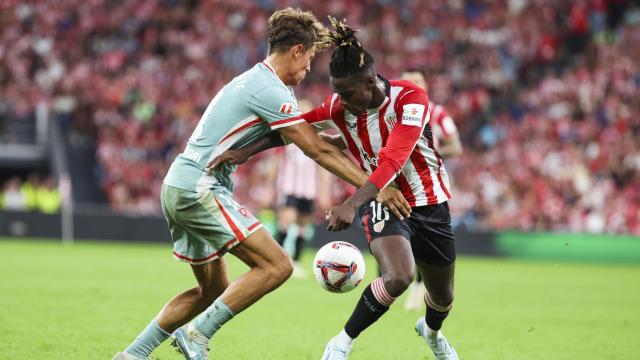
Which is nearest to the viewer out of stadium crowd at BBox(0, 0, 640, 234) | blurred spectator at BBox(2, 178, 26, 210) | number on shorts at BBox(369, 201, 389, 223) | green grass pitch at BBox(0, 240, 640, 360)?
number on shorts at BBox(369, 201, 389, 223)

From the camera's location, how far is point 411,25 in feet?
93.5

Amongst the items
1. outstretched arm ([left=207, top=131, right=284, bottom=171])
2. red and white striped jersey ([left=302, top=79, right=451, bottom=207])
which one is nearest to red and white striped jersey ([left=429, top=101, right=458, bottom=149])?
red and white striped jersey ([left=302, top=79, right=451, bottom=207])

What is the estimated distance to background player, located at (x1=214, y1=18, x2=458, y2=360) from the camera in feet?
20.2

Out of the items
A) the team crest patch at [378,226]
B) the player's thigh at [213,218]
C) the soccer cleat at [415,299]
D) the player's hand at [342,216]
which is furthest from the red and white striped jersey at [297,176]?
the player's hand at [342,216]

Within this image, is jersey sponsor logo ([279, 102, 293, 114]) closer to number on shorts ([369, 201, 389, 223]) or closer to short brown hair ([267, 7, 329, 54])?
short brown hair ([267, 7, 329, 54])

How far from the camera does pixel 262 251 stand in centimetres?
613

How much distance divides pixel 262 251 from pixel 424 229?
1303 mm

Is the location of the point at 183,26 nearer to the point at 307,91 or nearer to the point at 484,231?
Result: the point at 307,91

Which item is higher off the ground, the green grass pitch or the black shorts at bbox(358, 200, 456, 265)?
the black shorts at bbox(358, 200, 456, 265)

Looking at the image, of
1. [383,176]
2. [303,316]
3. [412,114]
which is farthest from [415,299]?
[383,176]

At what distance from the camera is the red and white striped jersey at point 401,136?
20.7 feet

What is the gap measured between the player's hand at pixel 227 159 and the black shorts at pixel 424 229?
1058 mm

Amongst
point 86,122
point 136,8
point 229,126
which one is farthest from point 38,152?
point 229,126

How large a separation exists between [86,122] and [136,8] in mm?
5240
